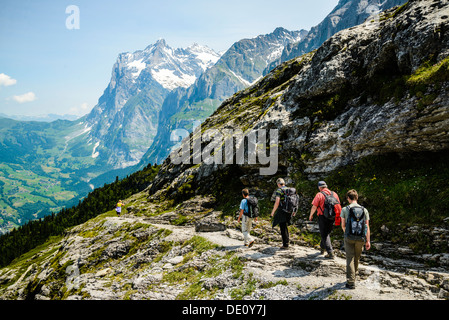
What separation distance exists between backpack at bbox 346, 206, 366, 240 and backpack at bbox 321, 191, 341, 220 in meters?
2.27

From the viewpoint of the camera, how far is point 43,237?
118 m

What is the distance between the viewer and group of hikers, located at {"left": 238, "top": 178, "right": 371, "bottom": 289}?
1054 cm

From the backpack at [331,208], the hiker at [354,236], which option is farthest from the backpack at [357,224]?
the backpack at [331,208]

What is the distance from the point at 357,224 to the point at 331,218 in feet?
8.39

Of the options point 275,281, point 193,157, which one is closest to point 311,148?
point 275,281

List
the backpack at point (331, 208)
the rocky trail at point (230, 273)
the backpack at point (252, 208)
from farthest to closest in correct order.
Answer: the backpack at point (252, 208), the backpack at point (331, 208), the rocky trail at point (230, 273)

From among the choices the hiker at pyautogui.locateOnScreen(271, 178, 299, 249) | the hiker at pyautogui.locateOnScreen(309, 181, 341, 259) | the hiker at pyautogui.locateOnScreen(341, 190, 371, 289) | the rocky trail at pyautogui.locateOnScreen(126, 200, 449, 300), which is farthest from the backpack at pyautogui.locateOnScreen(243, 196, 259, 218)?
the hiker at pyautogui.locateOnScreen(341, 190, 371, 289)

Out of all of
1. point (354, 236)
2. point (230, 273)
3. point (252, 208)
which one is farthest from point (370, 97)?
point (230, 273)

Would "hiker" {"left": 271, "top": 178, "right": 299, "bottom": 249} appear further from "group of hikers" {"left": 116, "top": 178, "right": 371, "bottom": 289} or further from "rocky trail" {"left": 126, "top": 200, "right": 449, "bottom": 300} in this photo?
"rocky trail" {"left": 126, "top": 200, "right": 449, "bottom": 300}

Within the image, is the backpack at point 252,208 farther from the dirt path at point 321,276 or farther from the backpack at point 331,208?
the backpack at point 331,208

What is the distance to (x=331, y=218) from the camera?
13023mm

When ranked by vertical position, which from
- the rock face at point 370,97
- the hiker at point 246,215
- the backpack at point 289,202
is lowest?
the hiker at point 246,215

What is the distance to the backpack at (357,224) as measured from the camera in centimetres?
1048
